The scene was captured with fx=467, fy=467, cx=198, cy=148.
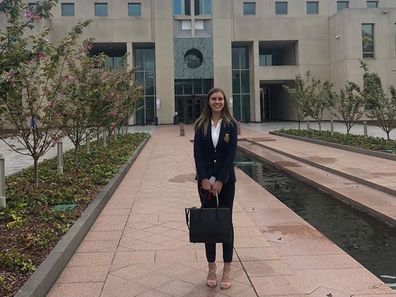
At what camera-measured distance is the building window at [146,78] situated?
47.7 meters

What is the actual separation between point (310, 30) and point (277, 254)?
44.1 metres

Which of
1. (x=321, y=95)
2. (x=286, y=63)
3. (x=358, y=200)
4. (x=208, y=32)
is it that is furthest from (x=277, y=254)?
(x=286, y=63)

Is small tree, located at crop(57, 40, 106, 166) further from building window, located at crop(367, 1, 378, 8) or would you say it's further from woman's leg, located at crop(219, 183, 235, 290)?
building window, located at crop(367, 1, 378, 8)

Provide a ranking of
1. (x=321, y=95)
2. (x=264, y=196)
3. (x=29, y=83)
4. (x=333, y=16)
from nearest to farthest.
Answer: (x=29, y=83), (x=264, y=196), (x=321, y=95), (x=333, y=16)

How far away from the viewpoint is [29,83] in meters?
8.19

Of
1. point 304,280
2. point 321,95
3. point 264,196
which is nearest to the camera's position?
point 304,280

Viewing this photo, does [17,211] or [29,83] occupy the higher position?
[29,83]

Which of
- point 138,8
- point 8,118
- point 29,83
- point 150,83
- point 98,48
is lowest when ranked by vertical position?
point 8,118

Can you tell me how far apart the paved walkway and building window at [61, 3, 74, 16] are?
41816 mm

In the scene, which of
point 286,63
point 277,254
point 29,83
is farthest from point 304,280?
point 286,63

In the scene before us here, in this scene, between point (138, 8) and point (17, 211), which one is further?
point (138, 8)

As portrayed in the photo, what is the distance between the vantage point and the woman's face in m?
4.39

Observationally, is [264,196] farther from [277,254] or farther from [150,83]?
[150,83]

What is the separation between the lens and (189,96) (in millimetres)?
48344
